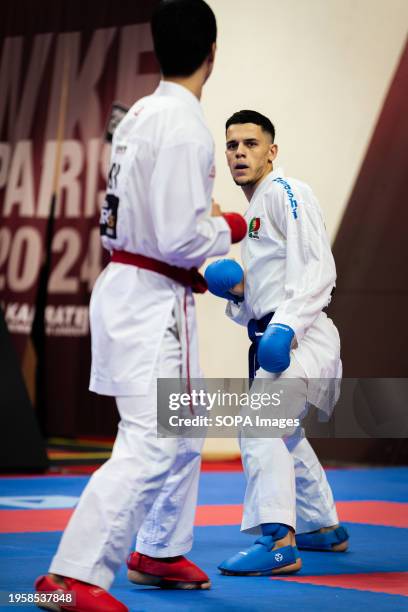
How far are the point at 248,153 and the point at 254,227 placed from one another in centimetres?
36

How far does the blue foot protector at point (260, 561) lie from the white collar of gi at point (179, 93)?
1.51 metres

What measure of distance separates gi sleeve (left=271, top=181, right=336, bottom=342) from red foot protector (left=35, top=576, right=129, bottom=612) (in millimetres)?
1248

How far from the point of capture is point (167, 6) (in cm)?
300

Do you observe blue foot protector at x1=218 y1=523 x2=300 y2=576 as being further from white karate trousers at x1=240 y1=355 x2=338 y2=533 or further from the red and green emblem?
the red and green emblem

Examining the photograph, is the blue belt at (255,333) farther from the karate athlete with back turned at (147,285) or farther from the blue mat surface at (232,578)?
the karate athlete with back turned at (147,285)

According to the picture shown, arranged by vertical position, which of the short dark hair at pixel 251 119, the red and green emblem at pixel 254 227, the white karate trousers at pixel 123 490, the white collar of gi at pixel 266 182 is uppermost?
the short dark hair at pixel 251 119

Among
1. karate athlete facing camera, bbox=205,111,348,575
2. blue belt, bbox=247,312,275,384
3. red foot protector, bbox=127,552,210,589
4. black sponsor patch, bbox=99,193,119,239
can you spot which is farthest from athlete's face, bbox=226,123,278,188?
red foot protector, bbox=127,552,210,589

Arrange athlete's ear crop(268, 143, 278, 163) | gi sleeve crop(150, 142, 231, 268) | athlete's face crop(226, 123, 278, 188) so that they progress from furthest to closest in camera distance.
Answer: athlete's ear crop(268, 143, 278, 163) < athlete's face crop(226, 123, 278, 188) < gi sleeve crop(150, 142, 231, 268)

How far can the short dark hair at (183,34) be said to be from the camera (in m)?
2.98

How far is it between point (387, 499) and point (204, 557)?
2330mm

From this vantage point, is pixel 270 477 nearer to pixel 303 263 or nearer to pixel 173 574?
pixel 173 574

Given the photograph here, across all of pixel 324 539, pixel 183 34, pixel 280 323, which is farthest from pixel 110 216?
pixel 324 539

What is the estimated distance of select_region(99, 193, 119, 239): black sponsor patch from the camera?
2.98 meters

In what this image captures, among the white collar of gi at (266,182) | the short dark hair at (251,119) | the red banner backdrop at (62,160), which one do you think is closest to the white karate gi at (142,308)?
the white collar of gi at (266,182)
